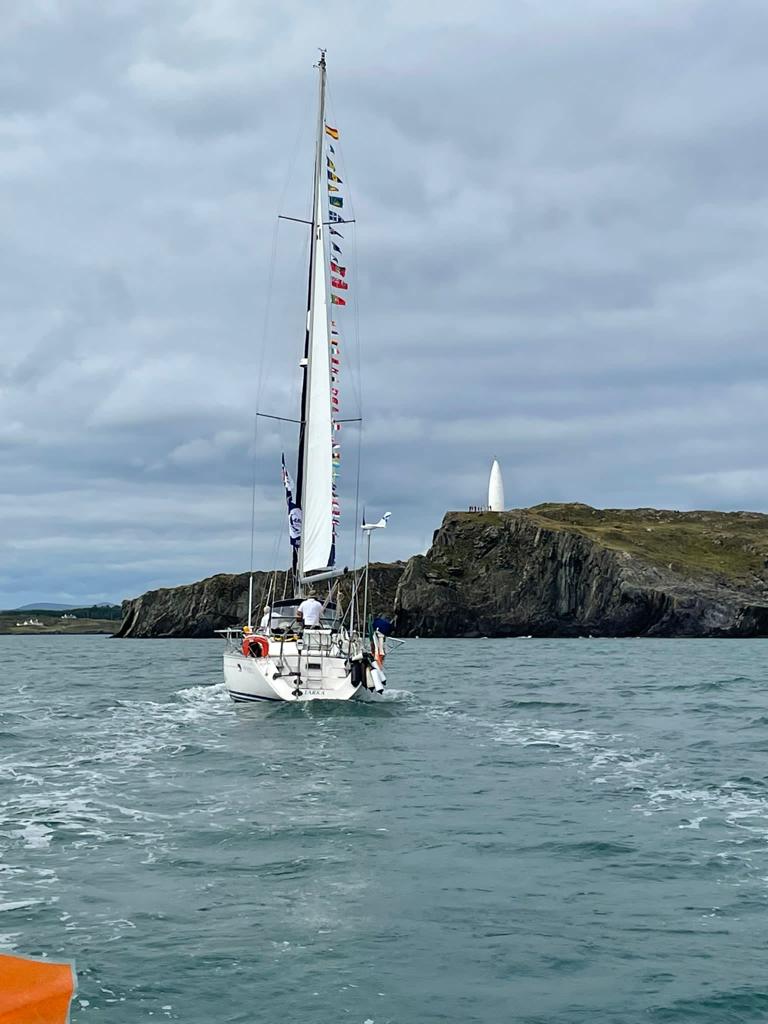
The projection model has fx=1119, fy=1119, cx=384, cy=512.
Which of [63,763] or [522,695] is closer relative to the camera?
[63,763]

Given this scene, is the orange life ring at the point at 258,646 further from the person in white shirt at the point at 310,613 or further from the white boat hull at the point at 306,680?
the person in white shirt at the point at 310,613

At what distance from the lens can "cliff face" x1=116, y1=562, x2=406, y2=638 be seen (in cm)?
17175

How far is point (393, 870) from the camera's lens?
14.1 meters

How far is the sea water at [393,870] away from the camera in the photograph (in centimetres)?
986

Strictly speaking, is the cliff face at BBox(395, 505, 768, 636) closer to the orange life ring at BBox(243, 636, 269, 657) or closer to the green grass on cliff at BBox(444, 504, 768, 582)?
the green grass on cliff at BBox(444, 504, 768, 582)

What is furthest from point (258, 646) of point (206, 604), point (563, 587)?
point (206, 604)

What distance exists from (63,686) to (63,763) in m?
30.2

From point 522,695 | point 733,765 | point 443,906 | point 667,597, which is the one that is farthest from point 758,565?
point 443,906

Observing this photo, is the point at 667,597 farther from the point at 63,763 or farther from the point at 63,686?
the point at 63,763

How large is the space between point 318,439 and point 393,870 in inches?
1139

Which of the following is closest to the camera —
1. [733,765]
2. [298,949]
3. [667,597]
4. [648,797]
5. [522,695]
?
[298,949]

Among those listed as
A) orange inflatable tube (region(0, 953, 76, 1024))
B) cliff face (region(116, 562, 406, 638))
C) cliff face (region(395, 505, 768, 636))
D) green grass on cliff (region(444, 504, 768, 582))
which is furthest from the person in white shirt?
cliff face (region(116, 562, 406, 638))

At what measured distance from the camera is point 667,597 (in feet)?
496

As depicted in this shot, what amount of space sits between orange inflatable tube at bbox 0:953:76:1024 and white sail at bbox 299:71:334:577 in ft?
118
